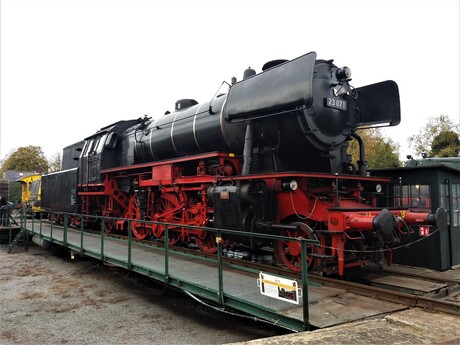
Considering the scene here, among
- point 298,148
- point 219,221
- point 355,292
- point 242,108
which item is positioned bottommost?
point 355,292

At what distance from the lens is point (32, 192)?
24156mm

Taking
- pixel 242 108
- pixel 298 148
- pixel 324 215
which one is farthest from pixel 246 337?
pixel 242 108

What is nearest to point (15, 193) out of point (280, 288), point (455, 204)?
point (455, 204)

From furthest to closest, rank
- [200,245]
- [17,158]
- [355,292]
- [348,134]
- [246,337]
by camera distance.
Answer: [17,158], [200,245], [348,134], [355,292], [246,337]

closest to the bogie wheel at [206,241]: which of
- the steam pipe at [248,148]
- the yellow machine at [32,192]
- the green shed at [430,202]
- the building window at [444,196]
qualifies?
the steam pipe at [248,148]

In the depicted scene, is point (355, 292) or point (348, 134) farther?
point (348, 134)

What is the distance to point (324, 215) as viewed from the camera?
601 cm

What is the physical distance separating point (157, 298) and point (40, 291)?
8.79 ft

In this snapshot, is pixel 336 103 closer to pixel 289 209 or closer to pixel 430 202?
pixel 289 209

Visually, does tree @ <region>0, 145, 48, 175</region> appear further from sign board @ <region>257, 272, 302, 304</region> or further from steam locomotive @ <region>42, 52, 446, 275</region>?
sign board @ <region>257, 272, 302, 304</region>

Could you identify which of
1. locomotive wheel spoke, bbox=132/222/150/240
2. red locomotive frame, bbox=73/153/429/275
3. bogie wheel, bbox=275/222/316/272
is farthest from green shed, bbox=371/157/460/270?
locomotive wheel spoke, bbox=132/222/150/240

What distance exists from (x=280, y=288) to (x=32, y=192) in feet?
78.9

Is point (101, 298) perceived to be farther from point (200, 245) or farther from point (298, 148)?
point (298, 148)

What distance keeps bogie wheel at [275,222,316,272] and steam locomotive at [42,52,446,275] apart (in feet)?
0.06
